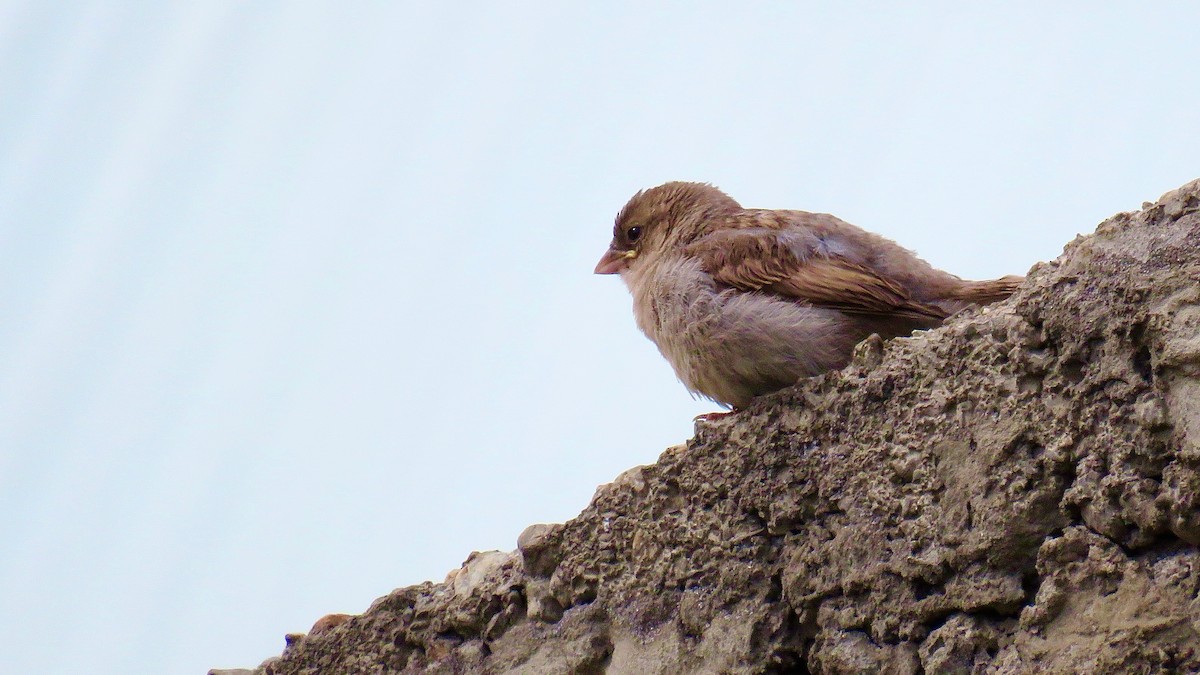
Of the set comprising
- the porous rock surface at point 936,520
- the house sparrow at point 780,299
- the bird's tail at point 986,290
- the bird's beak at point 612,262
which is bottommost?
the porous rock surface at point 936,520

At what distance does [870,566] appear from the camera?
2.60m

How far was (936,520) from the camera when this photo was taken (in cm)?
251

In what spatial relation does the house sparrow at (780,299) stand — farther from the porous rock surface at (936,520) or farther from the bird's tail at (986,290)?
the porous rock surface at (936,520)

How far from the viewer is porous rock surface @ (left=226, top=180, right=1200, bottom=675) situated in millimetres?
2207

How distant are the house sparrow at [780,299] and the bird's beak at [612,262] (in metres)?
0.57

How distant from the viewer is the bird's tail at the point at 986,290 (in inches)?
123

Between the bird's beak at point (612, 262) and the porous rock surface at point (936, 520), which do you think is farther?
the bird's beak at point (612, 262)

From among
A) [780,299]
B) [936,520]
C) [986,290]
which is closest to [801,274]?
[780,299]

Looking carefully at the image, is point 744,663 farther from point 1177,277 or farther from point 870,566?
point 1177,277

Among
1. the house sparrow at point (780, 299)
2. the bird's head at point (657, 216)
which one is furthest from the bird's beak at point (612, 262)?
the house sparrow at point (780, 299)

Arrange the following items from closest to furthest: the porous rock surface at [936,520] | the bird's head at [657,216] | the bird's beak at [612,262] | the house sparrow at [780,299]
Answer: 1. the porous rock surface at [936,520]
2. the house sparrow at [780,299]
3. the bird's head at [657,216]
4. the bird's beak at [612,262]

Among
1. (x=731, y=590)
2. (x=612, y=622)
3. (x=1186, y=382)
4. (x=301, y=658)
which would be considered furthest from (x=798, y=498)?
(x=301, y=658)

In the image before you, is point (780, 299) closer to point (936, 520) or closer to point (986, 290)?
point (986, 290)

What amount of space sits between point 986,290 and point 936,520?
93 cm
